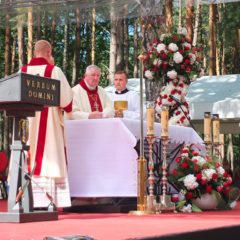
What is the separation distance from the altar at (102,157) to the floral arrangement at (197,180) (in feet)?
2.27

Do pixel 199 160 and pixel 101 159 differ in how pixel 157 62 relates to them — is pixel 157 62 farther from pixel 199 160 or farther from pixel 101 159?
pixel 101 159

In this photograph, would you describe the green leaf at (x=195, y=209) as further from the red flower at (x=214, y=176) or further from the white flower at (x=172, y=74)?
the white flower at (x=172, y=74)

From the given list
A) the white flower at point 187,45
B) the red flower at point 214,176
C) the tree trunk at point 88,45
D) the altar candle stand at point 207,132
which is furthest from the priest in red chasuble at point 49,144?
the tree trunk at point 88,45

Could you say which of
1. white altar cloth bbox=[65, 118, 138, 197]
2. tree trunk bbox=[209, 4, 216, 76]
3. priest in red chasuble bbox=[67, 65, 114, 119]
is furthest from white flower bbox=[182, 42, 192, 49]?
tree trunk bbox=[209, 4, 216, 76]

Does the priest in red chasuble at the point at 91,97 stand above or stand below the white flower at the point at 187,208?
above

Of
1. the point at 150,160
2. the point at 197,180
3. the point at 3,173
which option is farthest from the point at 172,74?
the point at 3,173

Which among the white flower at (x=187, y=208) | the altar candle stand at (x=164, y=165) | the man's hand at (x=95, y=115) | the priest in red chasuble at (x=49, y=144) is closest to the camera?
the priest in red chasuble at (x=49, y=144)

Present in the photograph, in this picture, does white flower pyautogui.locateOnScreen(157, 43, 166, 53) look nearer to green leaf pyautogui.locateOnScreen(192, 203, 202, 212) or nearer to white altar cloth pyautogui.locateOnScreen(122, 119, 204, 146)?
white altar cloth pyautogui.locateOnScreen(122, 119, 204, 146)

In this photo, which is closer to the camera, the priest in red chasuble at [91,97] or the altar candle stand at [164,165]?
the altar candle stand at [164,165]

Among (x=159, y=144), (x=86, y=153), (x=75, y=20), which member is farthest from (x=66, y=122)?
(x=75, y=20)

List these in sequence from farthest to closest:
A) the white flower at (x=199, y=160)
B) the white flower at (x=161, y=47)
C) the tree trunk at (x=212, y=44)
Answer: the tree trunk at (x=212, y=44)
the white flower at (x=161, y=47)
the white flower at (x=199, y=160)

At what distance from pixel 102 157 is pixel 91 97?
4.43 feet

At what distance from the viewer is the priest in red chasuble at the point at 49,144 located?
817 centimetres

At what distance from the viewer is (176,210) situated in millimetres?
8820
